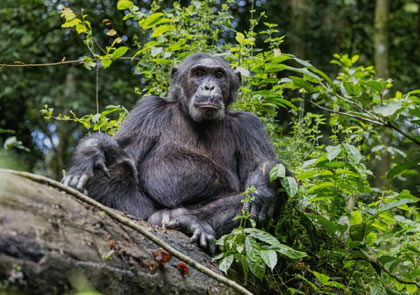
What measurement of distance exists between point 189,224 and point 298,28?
8.86 m

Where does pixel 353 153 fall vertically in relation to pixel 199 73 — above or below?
below

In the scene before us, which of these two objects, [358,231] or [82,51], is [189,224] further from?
[82,51]

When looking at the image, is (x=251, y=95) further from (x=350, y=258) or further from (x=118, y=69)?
(x=118, y=69)

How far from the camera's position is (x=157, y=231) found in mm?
4094

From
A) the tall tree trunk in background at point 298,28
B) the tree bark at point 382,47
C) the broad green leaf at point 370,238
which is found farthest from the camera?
the tall tree trunk in background at point 298,28

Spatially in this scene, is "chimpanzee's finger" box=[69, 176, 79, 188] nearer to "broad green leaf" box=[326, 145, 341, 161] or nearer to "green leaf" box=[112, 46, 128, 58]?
"green leaf" box=[112, 46, 128, 58]

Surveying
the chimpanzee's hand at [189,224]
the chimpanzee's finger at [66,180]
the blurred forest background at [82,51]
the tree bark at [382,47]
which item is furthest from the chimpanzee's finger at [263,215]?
the blurred forest background at [82,51]

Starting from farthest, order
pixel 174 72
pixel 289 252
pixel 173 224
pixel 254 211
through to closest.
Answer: pixel 174 72
pixel 254 211
pixel 173 224
pixel 289 252

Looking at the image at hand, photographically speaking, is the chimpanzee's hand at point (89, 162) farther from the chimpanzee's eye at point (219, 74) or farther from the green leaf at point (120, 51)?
the chimpanzee's eye at point (219, 74)

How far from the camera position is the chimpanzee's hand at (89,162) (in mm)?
4516

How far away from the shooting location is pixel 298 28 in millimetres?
12430

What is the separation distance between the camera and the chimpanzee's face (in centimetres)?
580

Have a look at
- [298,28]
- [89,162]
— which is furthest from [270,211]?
[298,28]

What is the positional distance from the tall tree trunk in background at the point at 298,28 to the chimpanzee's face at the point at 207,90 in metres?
6.35
